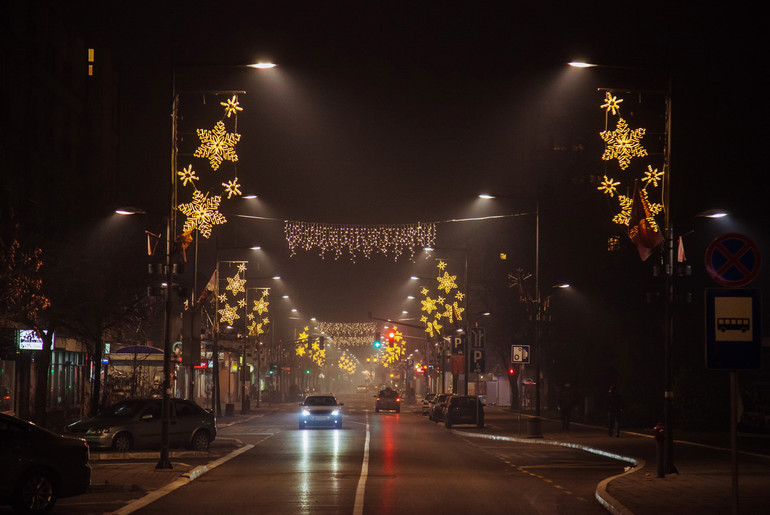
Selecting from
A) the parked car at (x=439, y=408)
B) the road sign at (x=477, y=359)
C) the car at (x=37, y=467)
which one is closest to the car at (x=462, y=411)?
the road sign at (x=477, y=359)

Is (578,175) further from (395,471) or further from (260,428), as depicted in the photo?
(395,471)

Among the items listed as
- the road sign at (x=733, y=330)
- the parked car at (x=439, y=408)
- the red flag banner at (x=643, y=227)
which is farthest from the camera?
the parked car at (x=439, y=408)

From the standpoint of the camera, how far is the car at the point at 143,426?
3012 centimetres

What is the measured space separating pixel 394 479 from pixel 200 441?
455 inches

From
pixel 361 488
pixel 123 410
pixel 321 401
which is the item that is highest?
pixel 123 410

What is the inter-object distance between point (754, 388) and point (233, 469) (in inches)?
1113

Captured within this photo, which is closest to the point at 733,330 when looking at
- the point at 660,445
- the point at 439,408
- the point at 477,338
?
the point at 660,445

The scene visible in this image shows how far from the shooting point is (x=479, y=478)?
2330 cm

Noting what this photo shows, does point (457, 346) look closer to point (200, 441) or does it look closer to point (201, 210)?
point (200, 441)

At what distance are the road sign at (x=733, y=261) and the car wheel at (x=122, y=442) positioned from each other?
71.9 feet

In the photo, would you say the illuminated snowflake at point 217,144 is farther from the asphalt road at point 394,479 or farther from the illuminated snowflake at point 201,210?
the asphalt road at point 394,479

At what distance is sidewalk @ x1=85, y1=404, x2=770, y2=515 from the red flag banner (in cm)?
516

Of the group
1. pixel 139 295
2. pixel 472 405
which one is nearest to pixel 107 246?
pixel 139 295

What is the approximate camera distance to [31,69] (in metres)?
47.3
